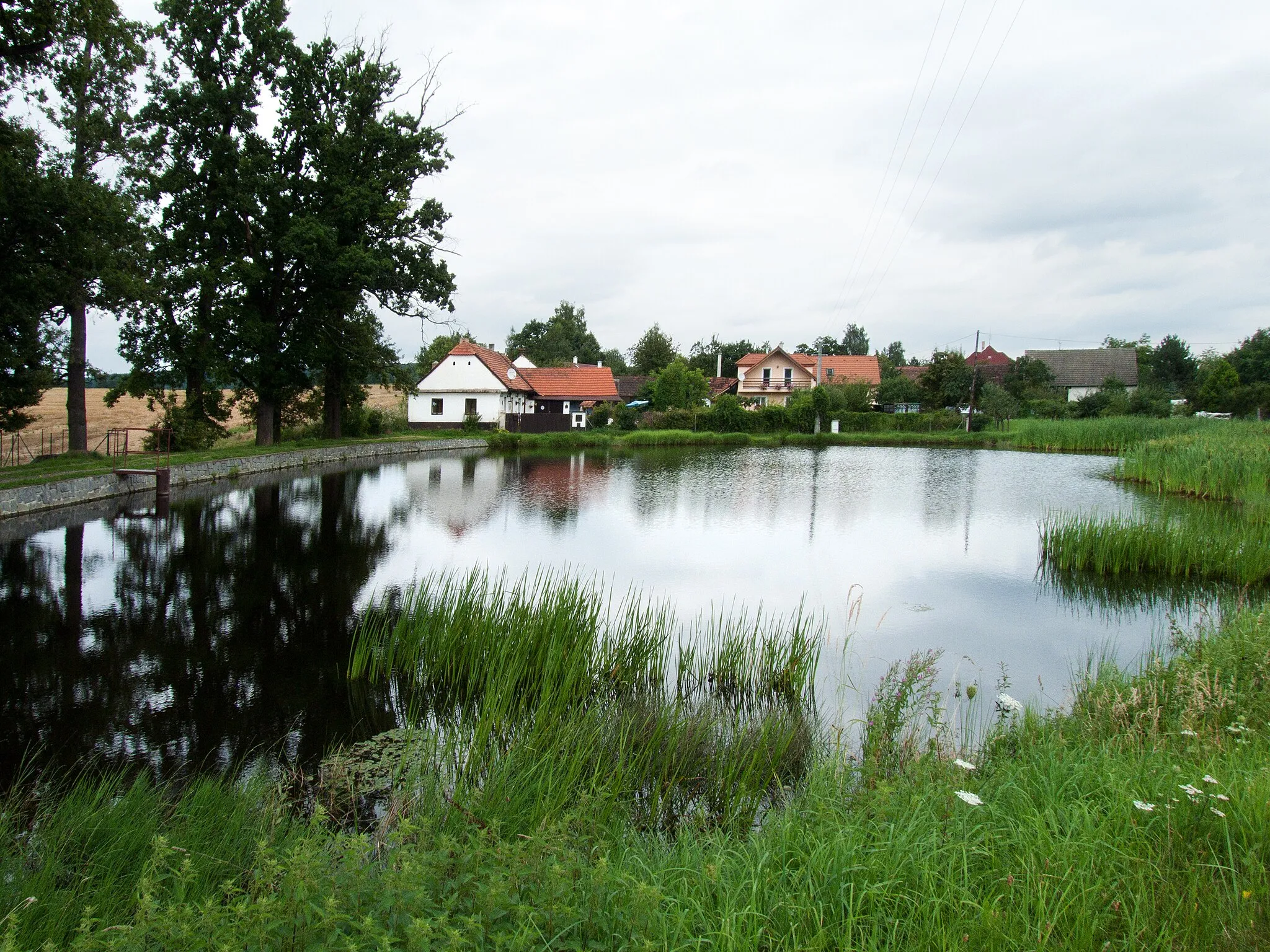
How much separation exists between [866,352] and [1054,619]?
379ft

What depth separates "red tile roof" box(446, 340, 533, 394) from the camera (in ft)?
154

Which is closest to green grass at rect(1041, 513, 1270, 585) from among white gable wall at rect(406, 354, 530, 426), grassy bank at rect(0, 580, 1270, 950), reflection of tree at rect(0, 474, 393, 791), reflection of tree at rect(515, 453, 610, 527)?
grassy bank at rect(0, 580, 1270, 950)

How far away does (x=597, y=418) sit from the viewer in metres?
45.9

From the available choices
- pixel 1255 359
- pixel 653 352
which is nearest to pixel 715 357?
pixel 653 352

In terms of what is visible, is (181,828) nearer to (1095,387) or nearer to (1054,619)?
(1054,619)

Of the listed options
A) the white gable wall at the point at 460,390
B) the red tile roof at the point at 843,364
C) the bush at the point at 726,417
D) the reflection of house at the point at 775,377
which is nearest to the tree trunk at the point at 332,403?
the white gable wall at the point at 460,390

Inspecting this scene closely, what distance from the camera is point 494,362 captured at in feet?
161

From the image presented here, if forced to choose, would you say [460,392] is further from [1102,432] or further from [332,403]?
[1102,432]

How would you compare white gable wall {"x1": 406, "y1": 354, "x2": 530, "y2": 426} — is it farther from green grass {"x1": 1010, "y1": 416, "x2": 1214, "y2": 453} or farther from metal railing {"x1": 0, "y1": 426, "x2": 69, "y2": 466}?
green grass {"x1": 1010, "y1": 416, "x2": 1214, "y2": 453}

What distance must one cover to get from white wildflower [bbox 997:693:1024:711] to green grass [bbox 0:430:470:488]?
16.5 m

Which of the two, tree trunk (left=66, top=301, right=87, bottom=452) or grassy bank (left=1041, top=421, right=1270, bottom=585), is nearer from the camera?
grassy bank (left=1041, top=421, right=1270, bottom=585)

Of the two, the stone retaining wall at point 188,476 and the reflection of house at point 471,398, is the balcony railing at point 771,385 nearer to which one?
the reflection of house at point 471,398

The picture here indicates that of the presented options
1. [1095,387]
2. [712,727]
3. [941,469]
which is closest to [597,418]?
[941,469]

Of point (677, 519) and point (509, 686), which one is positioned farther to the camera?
point (677, 519)
